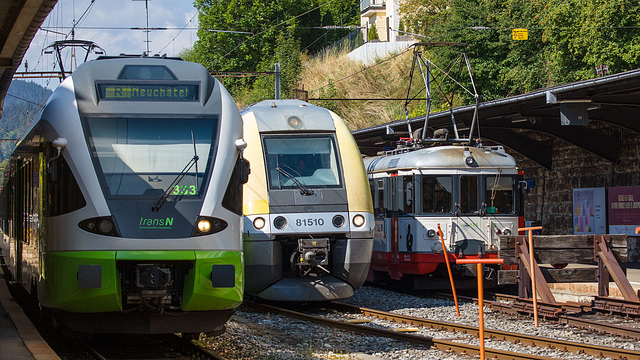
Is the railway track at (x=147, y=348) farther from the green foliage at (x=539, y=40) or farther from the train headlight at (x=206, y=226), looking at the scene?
the green foliage at (x=539, y=40)

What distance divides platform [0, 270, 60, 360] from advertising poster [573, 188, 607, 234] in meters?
16.0

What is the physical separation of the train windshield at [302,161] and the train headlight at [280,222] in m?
0.52

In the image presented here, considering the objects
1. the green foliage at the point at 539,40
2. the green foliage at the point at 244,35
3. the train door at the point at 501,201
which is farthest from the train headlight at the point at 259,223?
the green foliage at the point at 244,35

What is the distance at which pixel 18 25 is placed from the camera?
1112 cm

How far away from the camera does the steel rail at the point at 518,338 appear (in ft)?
29.3

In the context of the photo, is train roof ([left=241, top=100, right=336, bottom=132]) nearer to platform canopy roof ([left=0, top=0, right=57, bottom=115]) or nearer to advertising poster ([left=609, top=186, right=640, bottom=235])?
platform canopy roof ([left=0, top=0, right=57, bottom=115])

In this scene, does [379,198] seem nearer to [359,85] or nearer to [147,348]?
[147,348]

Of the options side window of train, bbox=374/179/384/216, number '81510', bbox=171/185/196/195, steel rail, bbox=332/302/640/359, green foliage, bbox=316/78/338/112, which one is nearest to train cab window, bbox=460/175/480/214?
side window of train, bbox=374/179/384/216

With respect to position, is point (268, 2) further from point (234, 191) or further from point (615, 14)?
point (234, 191)

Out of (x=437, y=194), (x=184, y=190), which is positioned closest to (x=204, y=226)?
(x=184, y=190)

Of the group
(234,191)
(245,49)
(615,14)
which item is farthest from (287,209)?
(245,49)

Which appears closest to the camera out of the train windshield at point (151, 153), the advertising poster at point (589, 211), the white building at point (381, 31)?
the train windshield at point (151, 153)

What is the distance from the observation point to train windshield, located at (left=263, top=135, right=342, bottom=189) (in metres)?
12.6

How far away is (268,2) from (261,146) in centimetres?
5237
